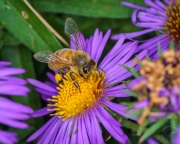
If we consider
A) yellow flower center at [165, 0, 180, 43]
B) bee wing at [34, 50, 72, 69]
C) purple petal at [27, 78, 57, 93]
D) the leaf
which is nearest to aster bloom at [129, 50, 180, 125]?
bee wing at [34, 50, 72, 69]

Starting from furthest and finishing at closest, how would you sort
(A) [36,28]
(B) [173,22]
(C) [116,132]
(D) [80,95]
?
(A) [36,28], (B) [173,22], (D) [80,95], (C) [116,132]

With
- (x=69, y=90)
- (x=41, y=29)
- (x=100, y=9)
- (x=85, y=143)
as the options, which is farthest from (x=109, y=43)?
(x=85, y=143)

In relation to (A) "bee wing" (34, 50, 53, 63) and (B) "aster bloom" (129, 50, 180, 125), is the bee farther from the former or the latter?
(B) "aster bloom" (129, 50, 180, 125)

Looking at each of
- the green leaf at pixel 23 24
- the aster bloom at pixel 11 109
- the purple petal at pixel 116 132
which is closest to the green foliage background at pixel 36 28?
the green leaf at pixel 23 24

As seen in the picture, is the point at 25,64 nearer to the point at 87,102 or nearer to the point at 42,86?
the point at 42,86

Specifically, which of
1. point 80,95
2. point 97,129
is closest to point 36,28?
point 80,95

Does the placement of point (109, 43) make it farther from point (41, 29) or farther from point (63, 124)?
point (63, 124)
